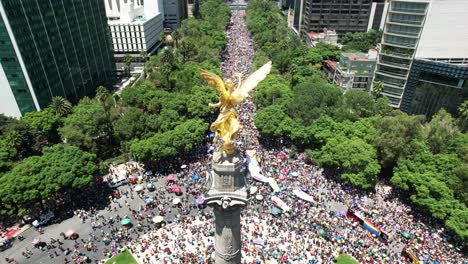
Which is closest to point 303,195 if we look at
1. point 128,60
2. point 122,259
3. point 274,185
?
point 274,185

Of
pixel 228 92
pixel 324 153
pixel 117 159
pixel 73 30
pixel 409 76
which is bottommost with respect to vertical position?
pixel 117 159

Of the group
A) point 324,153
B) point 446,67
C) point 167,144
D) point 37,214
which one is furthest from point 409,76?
point 37,214

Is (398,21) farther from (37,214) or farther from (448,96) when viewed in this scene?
(37,214)

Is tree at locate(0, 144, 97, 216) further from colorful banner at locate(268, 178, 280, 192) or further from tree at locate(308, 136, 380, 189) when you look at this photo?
tree at locate(308, 136, 380, 189)

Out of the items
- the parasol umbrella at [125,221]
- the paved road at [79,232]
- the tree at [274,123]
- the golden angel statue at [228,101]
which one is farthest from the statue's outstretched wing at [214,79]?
the tree at [274,123]

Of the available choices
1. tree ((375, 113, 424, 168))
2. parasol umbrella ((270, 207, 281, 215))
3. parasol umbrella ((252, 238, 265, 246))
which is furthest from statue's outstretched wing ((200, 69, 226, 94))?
tree ((375, 113, 424, 168))

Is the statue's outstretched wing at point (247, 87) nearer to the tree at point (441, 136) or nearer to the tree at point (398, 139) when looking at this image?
the tree at point (398, 139)
